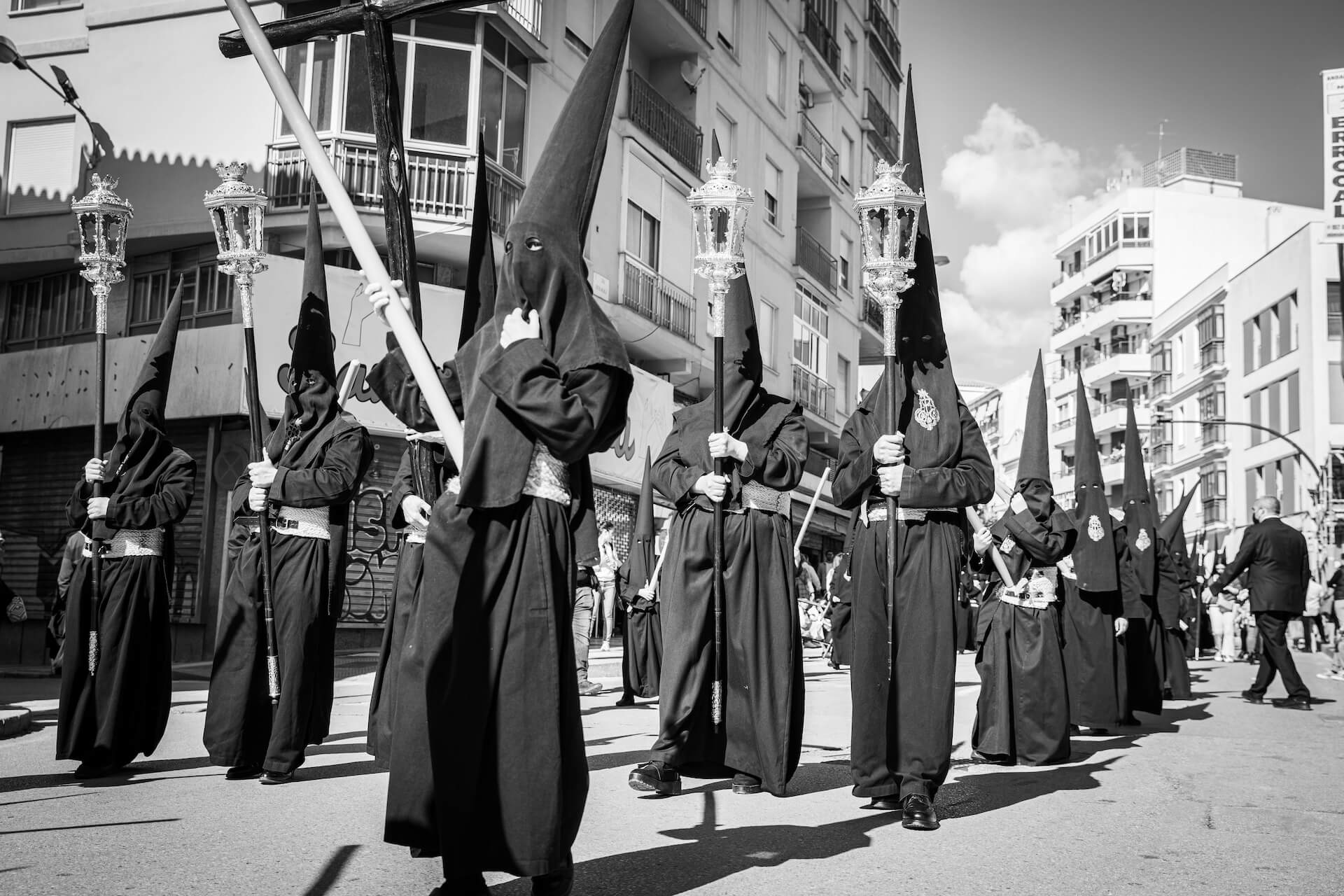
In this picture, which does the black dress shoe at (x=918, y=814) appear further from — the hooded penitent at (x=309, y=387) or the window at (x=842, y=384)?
the window at (x=842, y=384)

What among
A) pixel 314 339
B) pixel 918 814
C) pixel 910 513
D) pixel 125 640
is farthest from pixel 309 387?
pixel 918 814

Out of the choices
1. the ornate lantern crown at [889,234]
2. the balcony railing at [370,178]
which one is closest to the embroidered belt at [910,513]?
the ornate lantern crown at [889,234]

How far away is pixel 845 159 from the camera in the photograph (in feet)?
132

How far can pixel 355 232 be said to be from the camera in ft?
14.5

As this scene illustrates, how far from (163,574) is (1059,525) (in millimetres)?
6177

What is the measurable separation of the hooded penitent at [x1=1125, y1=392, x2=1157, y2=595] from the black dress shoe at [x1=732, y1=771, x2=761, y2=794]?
751 centimetres

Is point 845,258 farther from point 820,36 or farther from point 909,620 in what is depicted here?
point 909,620

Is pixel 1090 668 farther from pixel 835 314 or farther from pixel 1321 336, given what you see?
pixel 1321 336

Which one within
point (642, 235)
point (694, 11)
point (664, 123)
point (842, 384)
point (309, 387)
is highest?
point (694, 11)

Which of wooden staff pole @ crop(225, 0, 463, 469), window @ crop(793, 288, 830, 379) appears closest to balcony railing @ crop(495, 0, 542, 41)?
window @ crop(793, 288, 830, 379)

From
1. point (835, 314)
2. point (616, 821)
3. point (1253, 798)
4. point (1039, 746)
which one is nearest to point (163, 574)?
point (616, 821)

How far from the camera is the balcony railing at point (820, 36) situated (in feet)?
118

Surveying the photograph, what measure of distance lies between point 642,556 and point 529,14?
1296cm

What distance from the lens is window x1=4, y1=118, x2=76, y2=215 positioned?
903 inches
